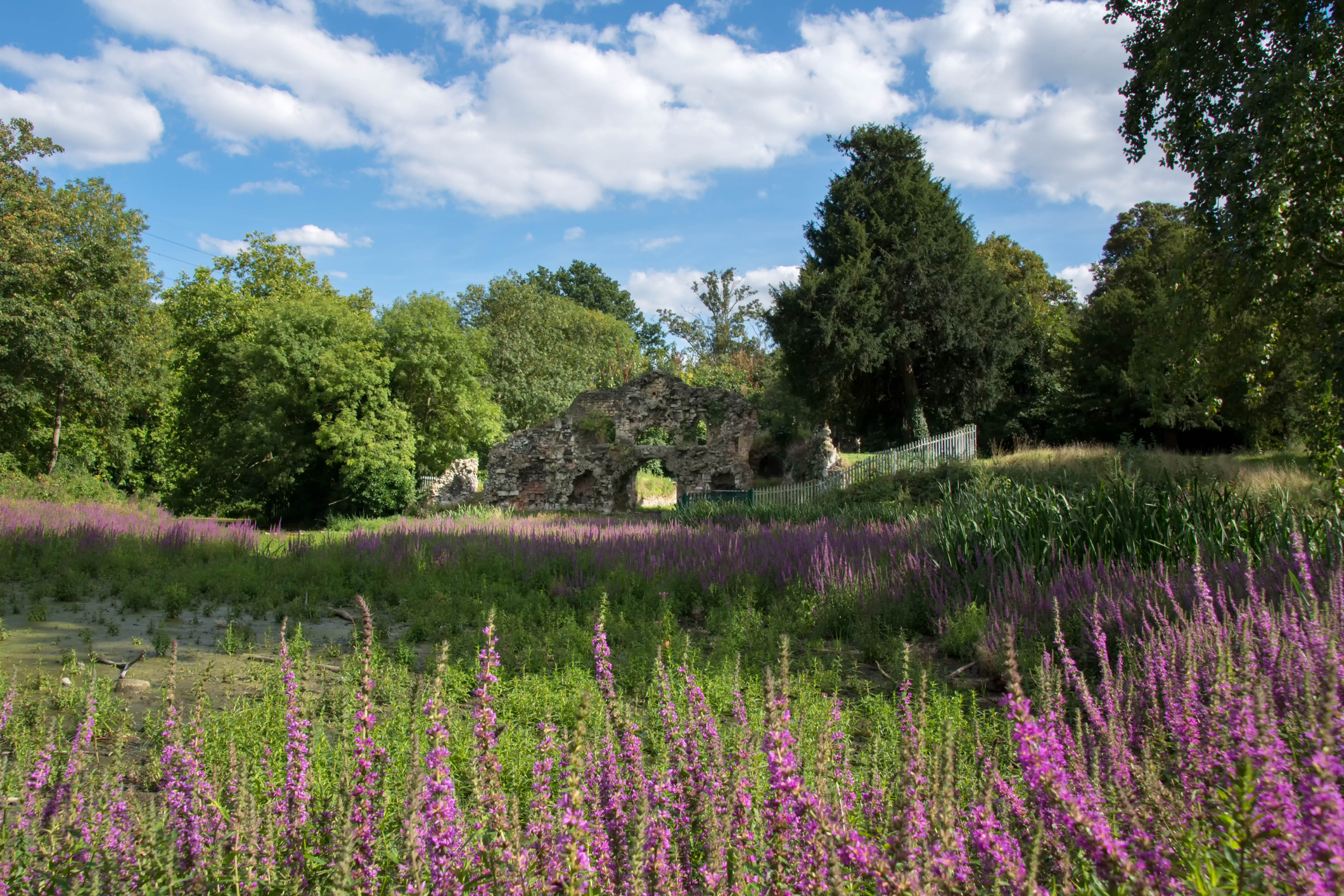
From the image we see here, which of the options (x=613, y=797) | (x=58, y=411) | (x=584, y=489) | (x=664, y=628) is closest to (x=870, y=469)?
(x=584, y=489)

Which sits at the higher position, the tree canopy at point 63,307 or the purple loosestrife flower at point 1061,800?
the tree canopy at point 63,307

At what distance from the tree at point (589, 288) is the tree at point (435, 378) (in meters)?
41.5

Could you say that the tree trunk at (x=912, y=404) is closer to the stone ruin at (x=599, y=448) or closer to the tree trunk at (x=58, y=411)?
the stone ruin at (x=599, y=448)

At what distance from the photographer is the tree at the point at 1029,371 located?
3172 cm

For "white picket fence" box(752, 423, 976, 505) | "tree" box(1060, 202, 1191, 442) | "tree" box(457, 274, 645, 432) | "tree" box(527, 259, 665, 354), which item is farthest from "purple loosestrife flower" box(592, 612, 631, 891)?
"tree" box(527, 259, 665, 354)

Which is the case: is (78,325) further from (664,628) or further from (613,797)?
(613,797)

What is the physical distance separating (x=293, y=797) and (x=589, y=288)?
7175 cm

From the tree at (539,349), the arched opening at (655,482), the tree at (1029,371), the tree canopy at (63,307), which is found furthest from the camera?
the tree at (539,349)

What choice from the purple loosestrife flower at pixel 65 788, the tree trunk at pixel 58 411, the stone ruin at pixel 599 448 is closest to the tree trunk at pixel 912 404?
the stone ruin at pixel 599 448

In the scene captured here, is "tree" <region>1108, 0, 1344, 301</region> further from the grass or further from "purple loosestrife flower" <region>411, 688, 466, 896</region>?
"purple loosestrife flower" <region>411, 688, 466, 896</region>

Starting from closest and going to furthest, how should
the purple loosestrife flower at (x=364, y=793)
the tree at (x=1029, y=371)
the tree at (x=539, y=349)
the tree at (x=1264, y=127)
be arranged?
the purple loosestrife flower at (x=364, y=793) → the tree at (x=1264, y=127) → the tree at (x=1029, y=371) → the tree at (x=539, y=349)

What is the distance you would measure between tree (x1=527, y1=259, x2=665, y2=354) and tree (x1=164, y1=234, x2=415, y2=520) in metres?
40.5

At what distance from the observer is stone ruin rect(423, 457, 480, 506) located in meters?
29.3

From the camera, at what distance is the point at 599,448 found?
2845 centimetres
